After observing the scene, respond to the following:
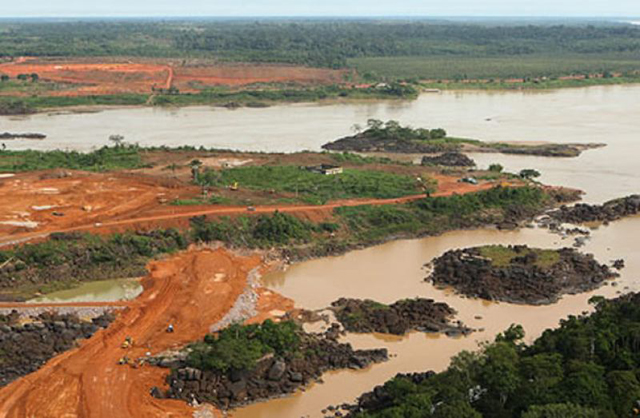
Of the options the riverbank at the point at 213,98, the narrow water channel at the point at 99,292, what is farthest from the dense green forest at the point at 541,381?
the riverbank at the point at 213,98

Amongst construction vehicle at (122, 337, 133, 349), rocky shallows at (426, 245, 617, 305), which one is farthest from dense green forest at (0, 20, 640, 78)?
construction vehicle at (122, 337, 133, 349)

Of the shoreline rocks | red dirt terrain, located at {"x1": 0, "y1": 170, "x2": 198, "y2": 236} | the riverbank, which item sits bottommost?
the shoreline rocks

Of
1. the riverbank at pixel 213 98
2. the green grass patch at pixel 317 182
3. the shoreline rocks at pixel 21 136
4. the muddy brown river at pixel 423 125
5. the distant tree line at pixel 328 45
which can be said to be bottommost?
the muddy brown river at pixel 423 125

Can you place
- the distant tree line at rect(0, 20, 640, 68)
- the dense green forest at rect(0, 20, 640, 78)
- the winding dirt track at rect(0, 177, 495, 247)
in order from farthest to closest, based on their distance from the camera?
the distant tree line at rect(0, 20, 640, 68)
the dense green forest at rect(0, 20, 640, 78)
the winding dirt track at rect(0, 177, 495, 247)

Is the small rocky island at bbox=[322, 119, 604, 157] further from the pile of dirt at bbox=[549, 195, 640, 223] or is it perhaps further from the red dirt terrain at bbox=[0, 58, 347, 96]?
the red dirt terrain at bbox=[0, 58, 347, 96]

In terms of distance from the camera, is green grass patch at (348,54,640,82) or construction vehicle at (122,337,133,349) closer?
construction vehicle at (122,337,133,349)

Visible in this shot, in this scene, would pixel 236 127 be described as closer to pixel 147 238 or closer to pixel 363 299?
pixel 147 238

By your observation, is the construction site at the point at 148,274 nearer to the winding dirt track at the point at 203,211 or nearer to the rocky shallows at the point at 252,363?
the winding dirt track at the point at 203,211
